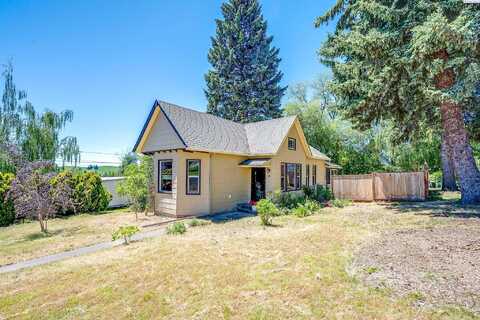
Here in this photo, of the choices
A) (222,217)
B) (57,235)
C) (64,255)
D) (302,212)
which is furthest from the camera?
(222,217)

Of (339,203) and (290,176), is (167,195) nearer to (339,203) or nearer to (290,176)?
(290,176)

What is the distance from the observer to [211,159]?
12.6 m

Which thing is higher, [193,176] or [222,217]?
[193,176]

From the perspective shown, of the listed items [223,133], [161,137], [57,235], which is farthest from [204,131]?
[57,235]

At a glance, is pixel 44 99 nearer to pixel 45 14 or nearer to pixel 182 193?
pixel 45 14

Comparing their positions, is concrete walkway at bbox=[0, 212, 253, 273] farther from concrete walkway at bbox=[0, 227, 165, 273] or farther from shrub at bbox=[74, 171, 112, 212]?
shrub at bbox=[74, 171, 112, 212]

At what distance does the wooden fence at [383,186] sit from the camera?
1440 centimetres

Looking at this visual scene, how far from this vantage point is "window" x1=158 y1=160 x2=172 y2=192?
40.0ft

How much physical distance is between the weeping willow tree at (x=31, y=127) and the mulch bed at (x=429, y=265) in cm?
1945

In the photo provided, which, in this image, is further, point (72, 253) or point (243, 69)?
point (243, 69)

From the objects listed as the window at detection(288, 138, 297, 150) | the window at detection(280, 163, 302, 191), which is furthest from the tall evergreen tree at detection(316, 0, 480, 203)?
the window at detection(280, 163, 302, 191)

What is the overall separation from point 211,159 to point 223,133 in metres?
2.77

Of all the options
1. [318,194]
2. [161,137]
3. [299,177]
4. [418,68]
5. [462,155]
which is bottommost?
[318,194]

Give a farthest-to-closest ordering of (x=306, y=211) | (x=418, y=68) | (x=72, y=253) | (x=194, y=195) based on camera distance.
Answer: (x=194, y=195)
(x=306, y=211)
(x=418, y=68)
(x=72, y=253)
